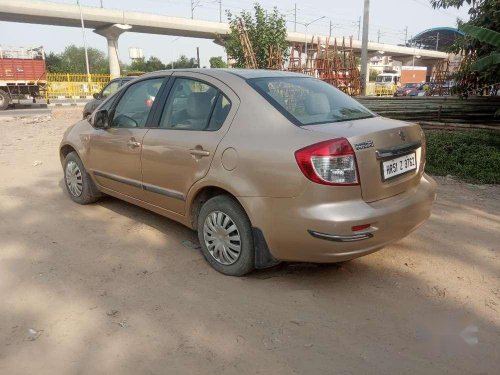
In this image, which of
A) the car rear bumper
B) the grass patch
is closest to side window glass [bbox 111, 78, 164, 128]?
the car rear bumper

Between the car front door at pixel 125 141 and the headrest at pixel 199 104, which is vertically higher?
the headrest at pixel 199 104

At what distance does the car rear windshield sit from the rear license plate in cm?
55

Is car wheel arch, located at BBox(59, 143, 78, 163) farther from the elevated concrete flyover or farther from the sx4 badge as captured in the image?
the elevated concrete flyover

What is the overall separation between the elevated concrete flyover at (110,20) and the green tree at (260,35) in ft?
46.1

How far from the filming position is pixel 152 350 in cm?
262

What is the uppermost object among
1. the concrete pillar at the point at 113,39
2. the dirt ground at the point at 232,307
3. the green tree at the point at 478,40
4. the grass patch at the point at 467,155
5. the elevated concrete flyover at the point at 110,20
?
the elevated concrete flyover at the point at 110,20

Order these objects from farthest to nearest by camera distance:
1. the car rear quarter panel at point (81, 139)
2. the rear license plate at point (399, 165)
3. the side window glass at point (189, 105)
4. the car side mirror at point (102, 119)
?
the car rear quarter panel at point (81, 139)
the car side mirror at point (102, 119)
the side window glass at point (189, 105)
the rear license plate at point (399, 165)

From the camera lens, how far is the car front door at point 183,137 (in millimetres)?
3496

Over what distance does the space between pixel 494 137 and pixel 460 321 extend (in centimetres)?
693

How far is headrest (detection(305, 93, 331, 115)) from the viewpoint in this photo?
3523 millimetres

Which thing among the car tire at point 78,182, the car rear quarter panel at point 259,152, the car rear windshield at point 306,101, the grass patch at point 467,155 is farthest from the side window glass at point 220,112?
the grass patch at point 467,155

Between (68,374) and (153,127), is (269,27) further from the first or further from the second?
(68,374)

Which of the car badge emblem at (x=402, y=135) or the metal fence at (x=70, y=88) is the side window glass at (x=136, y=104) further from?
the metal fence at (x=70, y=88)

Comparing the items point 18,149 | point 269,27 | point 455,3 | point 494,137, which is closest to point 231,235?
point 494,137
